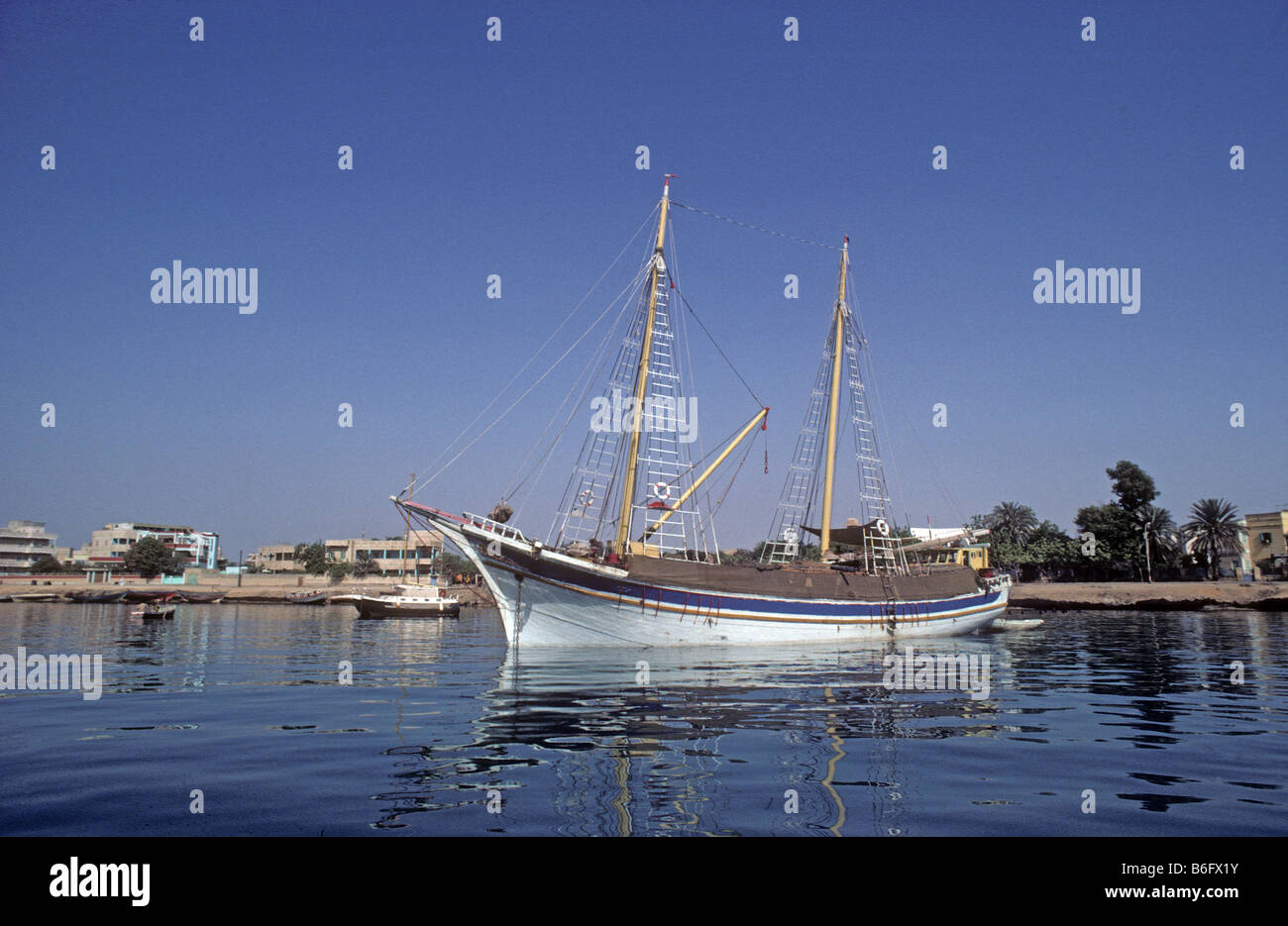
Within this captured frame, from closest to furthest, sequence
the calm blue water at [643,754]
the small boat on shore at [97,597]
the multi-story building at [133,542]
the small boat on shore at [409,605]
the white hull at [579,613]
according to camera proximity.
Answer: the calm blue water at [643,754], the white hull at [579,613], the small boat on shore at [409,605], the small boat on shore at [97,597], the multi-story building at [133,542]

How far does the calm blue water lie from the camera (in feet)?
27.7

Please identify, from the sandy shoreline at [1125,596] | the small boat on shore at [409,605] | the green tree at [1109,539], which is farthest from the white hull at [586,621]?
the green tree at [1109,539]

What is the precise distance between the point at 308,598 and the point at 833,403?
83829 millimetres

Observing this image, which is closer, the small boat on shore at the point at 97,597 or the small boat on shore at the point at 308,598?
the small boat on shore at the point at 97,597

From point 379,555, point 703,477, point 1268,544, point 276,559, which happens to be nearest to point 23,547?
point 276,559

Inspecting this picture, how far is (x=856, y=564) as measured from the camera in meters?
53.7

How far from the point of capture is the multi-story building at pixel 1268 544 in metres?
91.6

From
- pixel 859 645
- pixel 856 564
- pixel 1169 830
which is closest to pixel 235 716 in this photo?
pixel 1169 830

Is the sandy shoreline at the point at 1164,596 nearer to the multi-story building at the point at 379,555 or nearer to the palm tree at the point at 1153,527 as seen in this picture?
the palm tree at the point at 1153,527

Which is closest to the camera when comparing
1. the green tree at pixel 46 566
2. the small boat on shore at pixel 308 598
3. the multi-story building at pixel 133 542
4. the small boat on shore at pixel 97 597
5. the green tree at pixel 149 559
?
the small boat on shore at pixel 97 597

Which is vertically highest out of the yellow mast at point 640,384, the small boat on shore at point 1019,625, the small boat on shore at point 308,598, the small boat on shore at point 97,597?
the yellow mast at point 640,384

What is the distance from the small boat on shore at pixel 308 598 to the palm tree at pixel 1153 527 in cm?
10458

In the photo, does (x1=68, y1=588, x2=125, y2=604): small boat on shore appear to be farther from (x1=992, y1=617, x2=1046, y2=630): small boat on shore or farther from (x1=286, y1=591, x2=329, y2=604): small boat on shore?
(x1=992, y1=617, x2=1046, y2=630): small boat on shore

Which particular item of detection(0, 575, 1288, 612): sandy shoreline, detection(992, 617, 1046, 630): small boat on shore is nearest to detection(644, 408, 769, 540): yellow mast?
detection(992, 617, 1046, 630): small boat on shore
